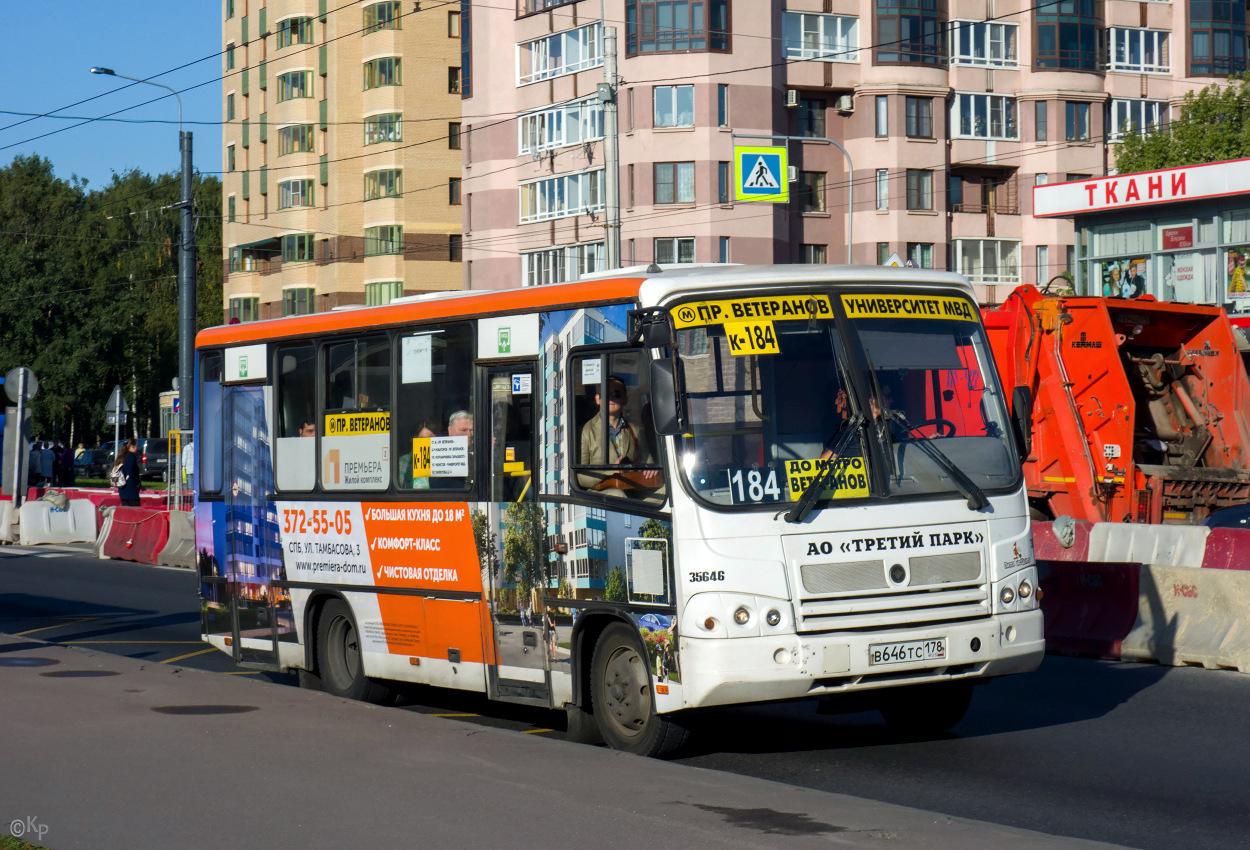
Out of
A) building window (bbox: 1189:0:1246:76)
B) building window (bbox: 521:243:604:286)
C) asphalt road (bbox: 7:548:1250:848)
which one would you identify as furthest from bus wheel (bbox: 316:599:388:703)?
building window (bbox: 1189:0:1246:76)

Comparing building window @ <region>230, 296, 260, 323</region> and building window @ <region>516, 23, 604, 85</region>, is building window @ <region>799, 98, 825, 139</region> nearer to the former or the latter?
building window @ <region>516, 23, 604, 85</region>

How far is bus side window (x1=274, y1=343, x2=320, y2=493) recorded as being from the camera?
1170 cm

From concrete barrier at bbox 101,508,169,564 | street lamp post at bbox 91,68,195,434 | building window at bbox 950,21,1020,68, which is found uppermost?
building window at bbox 950,21,1020,68

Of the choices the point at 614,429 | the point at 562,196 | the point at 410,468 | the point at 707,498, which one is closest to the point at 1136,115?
the point at 562,196

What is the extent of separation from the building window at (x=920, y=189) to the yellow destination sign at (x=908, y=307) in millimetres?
53920

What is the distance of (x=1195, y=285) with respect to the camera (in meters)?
33.6

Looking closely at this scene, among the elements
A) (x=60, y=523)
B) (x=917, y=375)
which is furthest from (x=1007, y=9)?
(x=917, y=375)

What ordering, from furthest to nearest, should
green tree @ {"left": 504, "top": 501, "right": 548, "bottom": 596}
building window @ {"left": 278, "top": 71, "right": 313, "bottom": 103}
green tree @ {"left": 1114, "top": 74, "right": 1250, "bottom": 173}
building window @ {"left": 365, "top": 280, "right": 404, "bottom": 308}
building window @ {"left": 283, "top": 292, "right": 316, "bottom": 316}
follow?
building window @ {"left": 283, "top": 292, "right": 316, "bottom": 316} < building window @ {"left": 278, "top": 71, "right": 313, "bottom": 103} < building window @ {"left": 365, "top": 280, "right": 404, "bottom": 308} < green tree @ {"left": 1114, "top": 74, "right": 1250, "bottom": 173} < green tree @ {"left": 504, "top": 501, "right": 548, "bottom": 596}

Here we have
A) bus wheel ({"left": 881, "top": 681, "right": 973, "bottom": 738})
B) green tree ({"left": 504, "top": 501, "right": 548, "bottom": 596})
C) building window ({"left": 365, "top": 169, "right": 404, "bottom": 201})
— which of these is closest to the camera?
bus wheel ({"left": 881, "top": 681, "right": 973, "bottom": 738})

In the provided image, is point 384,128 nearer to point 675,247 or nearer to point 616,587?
point 675,247

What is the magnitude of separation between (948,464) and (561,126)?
53194 millimetres

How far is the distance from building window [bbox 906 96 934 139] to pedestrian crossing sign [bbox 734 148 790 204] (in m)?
34.0

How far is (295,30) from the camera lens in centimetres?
7850

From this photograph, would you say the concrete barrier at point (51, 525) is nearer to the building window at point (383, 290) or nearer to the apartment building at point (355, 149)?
the apartment building at point (355, 149)
